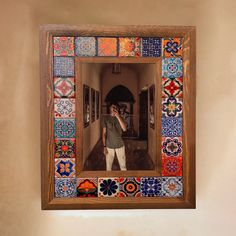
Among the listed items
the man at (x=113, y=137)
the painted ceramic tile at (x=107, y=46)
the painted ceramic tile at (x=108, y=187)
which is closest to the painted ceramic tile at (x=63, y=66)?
the painted ceramic tile at (x=107, y=46)

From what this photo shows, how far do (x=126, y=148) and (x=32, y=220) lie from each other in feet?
1.79

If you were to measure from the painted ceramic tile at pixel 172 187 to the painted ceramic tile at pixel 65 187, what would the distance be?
0.41 m

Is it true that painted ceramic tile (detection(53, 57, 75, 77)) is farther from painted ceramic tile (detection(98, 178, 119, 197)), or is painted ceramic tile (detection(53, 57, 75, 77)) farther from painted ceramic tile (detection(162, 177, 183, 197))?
painted ceramic tile (detection(162, 177, 183, 197))

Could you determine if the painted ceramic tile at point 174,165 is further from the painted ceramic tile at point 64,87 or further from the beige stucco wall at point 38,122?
the painted ceramic tile at point 64,87

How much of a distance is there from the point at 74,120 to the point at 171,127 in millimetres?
439

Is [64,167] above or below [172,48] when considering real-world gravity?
below

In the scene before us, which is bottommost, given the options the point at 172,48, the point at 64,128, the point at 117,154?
the point at 117,154

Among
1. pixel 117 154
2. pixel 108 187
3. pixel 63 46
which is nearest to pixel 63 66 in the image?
pixel 63 46

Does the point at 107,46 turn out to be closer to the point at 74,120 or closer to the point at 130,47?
the point at 130,47

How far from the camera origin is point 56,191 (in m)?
1.14

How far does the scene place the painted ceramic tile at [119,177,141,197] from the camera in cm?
114

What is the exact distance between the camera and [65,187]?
3.75 ft

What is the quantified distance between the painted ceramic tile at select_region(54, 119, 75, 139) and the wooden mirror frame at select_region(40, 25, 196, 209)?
0.07 ft

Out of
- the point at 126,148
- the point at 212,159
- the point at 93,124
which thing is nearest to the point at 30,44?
the point at 93,124
